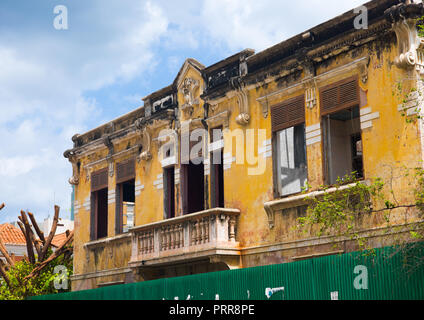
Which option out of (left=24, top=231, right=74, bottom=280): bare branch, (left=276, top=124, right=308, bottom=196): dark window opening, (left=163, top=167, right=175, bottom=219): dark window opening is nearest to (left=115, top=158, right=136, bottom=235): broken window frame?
(left=163, top=167, right=175, bottom=219): dark window opening

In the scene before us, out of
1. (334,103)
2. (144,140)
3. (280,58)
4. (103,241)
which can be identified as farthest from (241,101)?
(103,241)

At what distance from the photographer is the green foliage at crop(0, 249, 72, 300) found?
85.1 feet

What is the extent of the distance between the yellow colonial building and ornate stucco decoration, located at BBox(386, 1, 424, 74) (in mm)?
25

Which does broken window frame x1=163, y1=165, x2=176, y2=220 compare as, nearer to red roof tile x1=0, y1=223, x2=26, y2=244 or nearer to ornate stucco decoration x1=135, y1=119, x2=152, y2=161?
ornate stucco decoration x1=135, y1=119, x2=152, y2=161

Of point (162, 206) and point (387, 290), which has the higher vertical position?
point (162, 206)

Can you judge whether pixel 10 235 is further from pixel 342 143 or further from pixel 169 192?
pixel 342 143

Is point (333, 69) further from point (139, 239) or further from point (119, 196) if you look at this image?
point (119, 196)

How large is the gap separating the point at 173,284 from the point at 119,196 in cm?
661

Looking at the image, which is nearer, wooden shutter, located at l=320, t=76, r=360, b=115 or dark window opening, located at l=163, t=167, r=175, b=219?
wooden shutter, located at l=320, t=76, r=360, b=115

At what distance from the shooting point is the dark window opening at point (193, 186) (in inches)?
819

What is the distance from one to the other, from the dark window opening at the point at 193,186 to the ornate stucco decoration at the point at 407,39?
313 inches

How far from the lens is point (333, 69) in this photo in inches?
650

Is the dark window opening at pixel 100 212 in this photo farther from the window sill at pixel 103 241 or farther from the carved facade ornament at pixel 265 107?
the carved facade ornament at pixel 265 107
